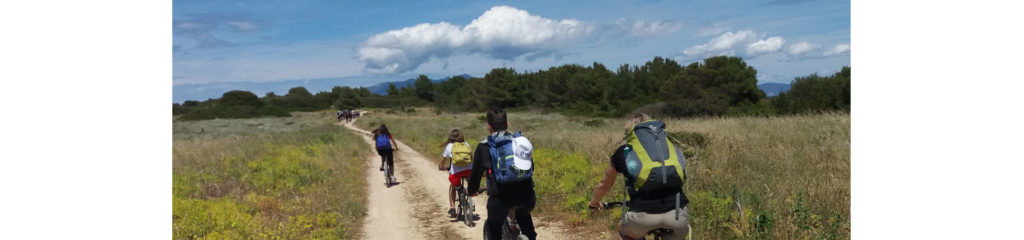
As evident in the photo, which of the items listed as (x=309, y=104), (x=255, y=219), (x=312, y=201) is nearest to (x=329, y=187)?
(x=312, y=201)

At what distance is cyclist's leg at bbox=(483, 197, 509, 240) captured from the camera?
14.7 feet

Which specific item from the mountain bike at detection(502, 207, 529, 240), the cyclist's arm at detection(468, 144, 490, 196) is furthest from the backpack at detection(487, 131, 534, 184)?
the mountain bike at detection(502, 207, 529, 240)

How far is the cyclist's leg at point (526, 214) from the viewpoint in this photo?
451 centimetres

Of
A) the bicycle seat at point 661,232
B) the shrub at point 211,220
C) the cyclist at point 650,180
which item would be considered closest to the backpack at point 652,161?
the cyclist at point 650,180

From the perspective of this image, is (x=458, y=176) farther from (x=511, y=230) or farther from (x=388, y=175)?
(x=388, y=175)

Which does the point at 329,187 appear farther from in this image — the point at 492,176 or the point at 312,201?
the point at 492,176

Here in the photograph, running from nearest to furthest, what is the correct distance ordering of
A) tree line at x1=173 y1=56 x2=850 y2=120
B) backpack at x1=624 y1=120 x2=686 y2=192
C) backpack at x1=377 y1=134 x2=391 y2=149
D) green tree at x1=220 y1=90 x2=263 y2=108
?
backpack at x1=624 y1=120 x2=686 y2=192 → backpack at x1=377 y1=134 x2=391 y2=149 → tree line at x1=173 y1=56 x2=850 y2=120 → green tree at x1=220 y1=90 x2=263 y2=108

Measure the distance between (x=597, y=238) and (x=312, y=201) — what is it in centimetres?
569

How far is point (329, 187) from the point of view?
40.5 ft

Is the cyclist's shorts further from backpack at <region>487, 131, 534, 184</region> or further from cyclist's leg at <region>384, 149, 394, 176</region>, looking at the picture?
cyclist's leg at <region>384, 149, 394, 176</region>

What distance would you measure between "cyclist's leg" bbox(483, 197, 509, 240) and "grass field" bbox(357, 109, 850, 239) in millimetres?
2610

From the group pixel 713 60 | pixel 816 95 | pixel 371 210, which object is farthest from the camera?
pixel 713 60

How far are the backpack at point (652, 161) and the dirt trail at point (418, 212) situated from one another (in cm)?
437
